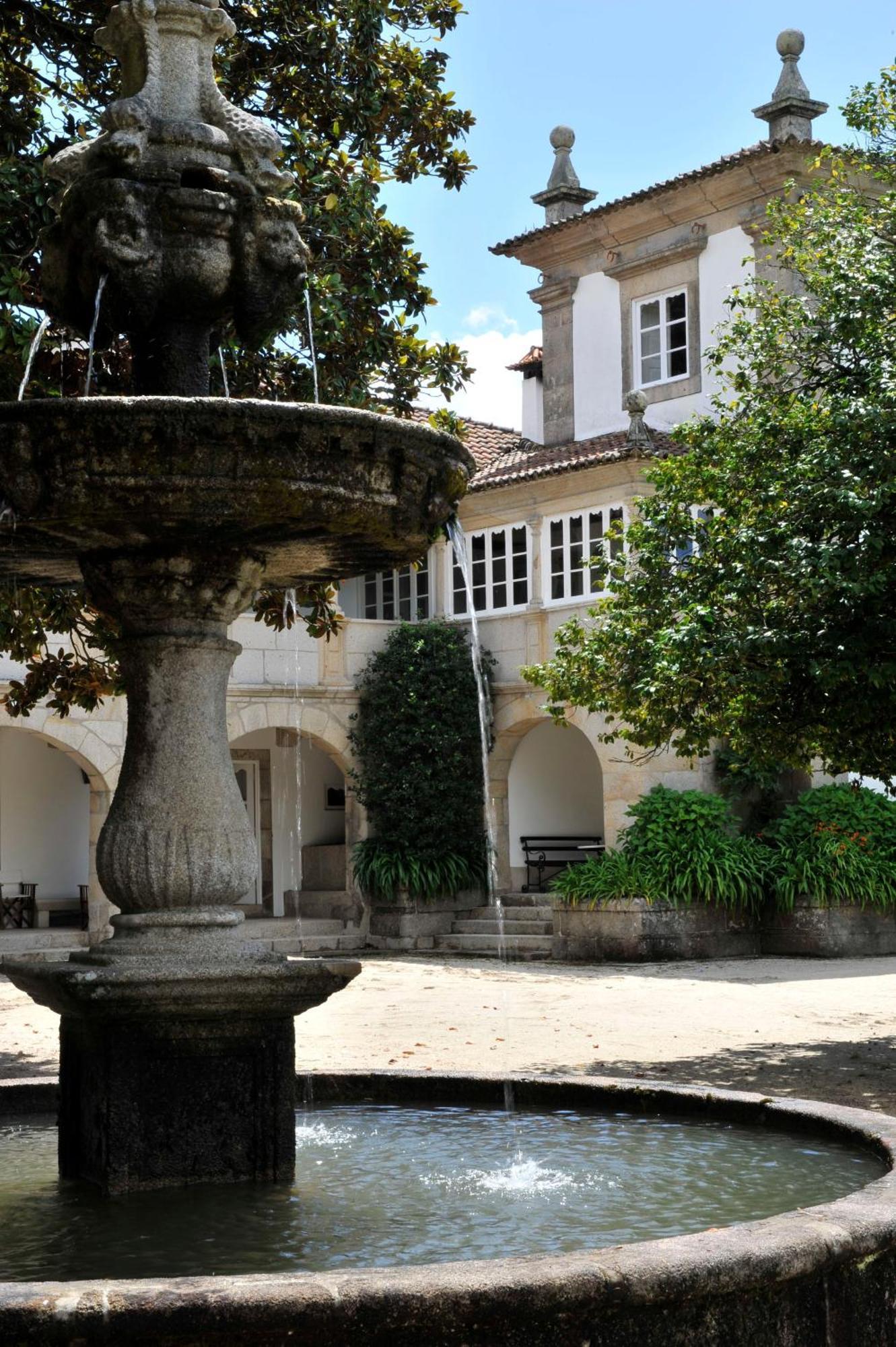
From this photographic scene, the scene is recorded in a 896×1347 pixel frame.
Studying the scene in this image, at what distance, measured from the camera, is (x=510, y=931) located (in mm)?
20484

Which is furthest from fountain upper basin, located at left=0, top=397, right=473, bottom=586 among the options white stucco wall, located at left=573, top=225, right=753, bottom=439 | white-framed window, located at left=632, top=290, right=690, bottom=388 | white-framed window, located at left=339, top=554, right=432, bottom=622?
white-framed window, located at left=632, top=290, right=690, bottom=388

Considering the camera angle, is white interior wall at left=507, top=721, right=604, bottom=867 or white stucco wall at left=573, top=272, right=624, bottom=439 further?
white stucco wall at left=573, top=272, right=624, bottom=439

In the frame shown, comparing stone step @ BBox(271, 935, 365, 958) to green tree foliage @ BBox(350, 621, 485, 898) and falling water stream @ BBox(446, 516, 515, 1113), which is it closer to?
green tree foliage @ BBox(350, 621, 485, 898)

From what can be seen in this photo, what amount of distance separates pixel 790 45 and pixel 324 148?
14.0m

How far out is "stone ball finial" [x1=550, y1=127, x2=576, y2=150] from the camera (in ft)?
83.8

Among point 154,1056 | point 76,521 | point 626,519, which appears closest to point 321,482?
point 76,521

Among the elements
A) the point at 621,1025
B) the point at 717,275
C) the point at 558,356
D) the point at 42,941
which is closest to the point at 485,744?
the point at 621,1025

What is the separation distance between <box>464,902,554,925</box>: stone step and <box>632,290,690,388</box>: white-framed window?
731cm

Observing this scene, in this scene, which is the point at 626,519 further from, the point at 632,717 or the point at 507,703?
the point at 632,717

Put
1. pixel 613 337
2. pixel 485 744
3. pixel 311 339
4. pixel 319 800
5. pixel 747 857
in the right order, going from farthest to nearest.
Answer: pixel 319 800
pixel 613 337
pixel 747 857
pixel 485 744
pixel 311 339

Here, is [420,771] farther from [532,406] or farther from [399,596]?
[532,406]

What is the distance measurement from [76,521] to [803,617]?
5.74m

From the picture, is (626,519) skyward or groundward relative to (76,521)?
skyward

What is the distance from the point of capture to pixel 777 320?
1105 cm
